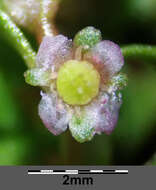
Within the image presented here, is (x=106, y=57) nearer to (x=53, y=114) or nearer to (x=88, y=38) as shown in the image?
(x=88, y=38)

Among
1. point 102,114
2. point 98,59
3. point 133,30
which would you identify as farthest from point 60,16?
point 102,114

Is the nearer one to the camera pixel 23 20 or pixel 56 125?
pixel 56 125

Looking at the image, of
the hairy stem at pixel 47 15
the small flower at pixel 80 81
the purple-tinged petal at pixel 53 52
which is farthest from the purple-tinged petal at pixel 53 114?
the hairy stem at pixel 47 15

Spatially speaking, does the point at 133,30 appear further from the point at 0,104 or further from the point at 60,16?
the point at 0,104

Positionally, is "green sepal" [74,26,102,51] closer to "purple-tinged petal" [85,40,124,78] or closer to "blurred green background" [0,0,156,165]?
"purple-tinged petal" [85,40,124,78]

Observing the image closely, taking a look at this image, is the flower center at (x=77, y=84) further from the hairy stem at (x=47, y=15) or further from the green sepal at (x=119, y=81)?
the hairy stem at (x=47, y=15)
